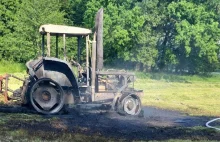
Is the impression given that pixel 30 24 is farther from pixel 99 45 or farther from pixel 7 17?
pixel 99 45

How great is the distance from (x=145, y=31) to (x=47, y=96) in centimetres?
4299

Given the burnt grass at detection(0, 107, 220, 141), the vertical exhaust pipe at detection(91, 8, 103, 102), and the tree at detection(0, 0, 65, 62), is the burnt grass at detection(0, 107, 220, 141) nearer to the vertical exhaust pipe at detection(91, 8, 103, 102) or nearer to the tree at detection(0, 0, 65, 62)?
the vertical exhaust pipe at detection(91, 8, 103, 102)

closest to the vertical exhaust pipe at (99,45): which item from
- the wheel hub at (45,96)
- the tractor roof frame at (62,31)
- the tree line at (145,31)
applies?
the tractor roof frame at (62,31)

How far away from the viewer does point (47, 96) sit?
673 inches

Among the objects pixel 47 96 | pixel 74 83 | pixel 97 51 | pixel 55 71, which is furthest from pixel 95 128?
pixel 97 51

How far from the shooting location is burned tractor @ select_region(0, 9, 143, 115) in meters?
17.0

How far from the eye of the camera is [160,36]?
61.0 m

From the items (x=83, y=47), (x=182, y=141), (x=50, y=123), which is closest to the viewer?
(x=182, y=141)

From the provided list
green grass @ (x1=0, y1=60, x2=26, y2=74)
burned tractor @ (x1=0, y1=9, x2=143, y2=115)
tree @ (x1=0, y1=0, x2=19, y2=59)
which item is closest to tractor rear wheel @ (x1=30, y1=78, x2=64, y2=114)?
burned tractor @ (x1=0, y1=9, x2=143, y2=115)

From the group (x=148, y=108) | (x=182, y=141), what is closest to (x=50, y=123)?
(x=182, y=141)

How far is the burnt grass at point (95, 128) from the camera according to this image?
12.3 metres

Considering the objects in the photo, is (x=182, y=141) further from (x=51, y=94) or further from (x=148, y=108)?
(x=148, y=108)

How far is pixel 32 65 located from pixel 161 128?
209 inches

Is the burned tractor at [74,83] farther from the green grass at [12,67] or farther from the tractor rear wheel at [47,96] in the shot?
the green grass at [12,67]
